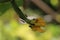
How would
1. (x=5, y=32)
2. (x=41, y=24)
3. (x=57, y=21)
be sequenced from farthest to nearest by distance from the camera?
1. (x=57, y=21)
2. (x=5, y=32)
3. (x=41, y=24)

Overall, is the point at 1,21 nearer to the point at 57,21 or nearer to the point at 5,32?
the point at 5,32

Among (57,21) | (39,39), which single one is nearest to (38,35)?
(39,39)

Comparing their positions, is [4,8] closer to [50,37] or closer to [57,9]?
[50,37]

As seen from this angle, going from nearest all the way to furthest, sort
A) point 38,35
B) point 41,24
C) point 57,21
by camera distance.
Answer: point 41,24
point 38,35
point 57,21

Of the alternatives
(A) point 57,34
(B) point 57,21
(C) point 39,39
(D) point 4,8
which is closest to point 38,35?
(C) point 39,39

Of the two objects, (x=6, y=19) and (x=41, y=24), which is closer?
(x=41, y=24)

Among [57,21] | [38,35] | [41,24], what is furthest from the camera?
[57,21]

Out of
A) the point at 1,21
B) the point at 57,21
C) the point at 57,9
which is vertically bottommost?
the point at 1,21

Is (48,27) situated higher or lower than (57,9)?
lower

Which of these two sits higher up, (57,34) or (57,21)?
(57,21)
